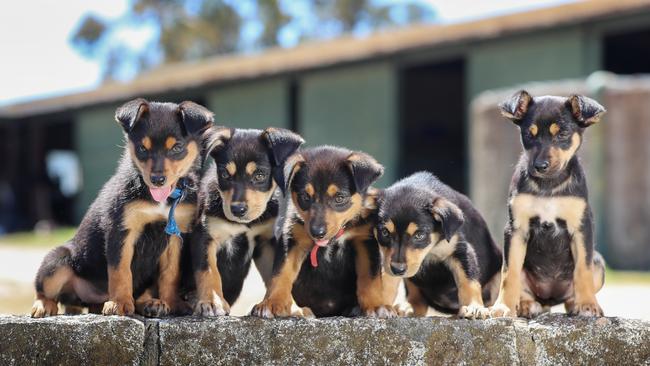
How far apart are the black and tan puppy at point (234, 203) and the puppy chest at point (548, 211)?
4.14 feet

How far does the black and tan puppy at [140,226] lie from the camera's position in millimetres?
4738

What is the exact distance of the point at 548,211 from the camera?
5027 mm

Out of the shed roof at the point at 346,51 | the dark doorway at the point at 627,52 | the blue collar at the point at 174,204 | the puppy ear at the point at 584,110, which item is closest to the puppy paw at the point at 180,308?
the blue collar at the point at 174,204

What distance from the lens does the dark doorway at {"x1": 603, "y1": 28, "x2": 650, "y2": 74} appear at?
19.7 meters

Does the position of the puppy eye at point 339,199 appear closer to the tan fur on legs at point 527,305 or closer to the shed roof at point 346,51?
the tan fur on legs at point 527,305

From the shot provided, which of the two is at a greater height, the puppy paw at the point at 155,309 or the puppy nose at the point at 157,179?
the puppy nose at the point at 157,179

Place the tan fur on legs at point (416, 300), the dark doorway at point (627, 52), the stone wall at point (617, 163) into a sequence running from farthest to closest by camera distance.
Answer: the dark doorway at point (627, 52), the stone wall at point (617, 163), the tan fur on legs at point (416, 300)

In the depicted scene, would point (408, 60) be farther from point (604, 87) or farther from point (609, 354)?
point (609, 354)

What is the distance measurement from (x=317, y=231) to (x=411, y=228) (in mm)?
550

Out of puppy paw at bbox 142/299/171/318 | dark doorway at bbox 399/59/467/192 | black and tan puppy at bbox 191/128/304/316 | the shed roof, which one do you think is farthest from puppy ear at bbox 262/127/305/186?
dark doorway at bbox 399/59/467/192

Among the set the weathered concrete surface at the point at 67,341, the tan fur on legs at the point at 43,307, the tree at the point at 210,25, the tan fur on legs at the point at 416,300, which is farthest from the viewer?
the tree at the point at 210,25

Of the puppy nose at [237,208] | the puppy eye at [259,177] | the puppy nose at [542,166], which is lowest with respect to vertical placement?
the puppy nose at [237,208]

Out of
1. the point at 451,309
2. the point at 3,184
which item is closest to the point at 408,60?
the point at 451,309

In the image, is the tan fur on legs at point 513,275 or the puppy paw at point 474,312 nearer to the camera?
the puppy paw at point 474,312
